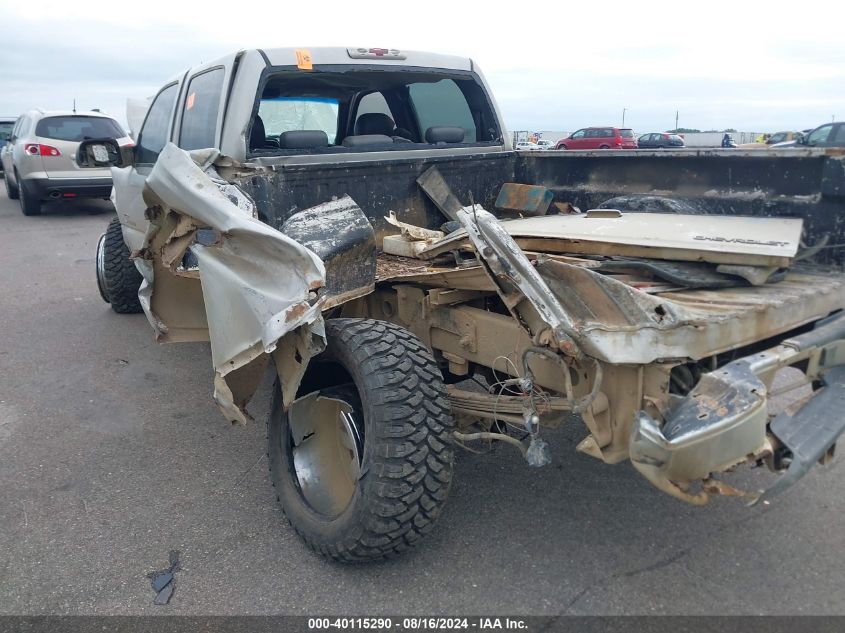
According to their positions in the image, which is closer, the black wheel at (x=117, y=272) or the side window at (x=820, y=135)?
the black wheel at (x=117, y=272)

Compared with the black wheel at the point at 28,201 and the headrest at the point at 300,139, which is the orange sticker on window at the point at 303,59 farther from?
the black wheel at the point at 28,201

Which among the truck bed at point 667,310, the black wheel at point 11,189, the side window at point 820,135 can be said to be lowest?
the black wheel at point 11,189

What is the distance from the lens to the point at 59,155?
12539 mm

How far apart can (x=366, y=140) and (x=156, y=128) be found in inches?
78.4

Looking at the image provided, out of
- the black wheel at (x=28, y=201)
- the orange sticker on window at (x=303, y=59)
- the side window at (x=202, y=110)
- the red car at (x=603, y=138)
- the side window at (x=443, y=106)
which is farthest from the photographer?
the red car at (x=603, y=138)

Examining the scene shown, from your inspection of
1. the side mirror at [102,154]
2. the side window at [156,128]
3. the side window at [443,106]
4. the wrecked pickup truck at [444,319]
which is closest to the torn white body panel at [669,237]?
the wrecked pickup truck at [444,319]

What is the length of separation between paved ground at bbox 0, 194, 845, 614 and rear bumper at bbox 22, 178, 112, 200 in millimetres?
9428

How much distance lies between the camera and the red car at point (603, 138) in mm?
27656

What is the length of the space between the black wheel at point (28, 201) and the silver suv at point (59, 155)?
0.03 meters

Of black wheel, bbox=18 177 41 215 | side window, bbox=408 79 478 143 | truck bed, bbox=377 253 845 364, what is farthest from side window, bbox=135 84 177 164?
black wheel, bbox=18 177 41 215

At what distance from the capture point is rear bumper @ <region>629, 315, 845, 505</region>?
1971mm

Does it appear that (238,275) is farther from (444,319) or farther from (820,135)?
(820,135)

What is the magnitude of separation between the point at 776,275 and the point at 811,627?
1313 mm

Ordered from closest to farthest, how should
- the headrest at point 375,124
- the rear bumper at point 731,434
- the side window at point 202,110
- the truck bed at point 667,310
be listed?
the rear bumper at point 731,434, the truck bed at point 667,310, the side window at point 202,110, the headrest at point 375,124
